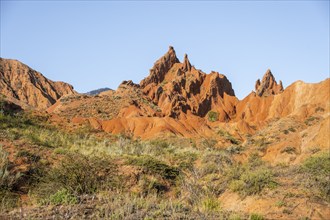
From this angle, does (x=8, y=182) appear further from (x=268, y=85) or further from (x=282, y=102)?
(x=268, y=85)

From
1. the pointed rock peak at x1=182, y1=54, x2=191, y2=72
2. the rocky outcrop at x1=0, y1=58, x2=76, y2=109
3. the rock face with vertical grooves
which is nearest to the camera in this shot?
the rock face with vertical grooves

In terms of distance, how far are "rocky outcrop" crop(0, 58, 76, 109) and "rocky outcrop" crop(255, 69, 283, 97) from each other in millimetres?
62933

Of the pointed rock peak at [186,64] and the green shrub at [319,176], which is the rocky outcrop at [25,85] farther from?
the green shrub at [319,176]

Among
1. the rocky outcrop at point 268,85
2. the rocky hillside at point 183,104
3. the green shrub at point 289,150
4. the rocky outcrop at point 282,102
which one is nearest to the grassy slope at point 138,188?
the green shrub at point 289,150

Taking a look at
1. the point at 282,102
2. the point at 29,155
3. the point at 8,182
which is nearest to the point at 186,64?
the point at 282,102

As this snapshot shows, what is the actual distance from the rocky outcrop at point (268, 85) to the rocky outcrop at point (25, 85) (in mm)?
62933

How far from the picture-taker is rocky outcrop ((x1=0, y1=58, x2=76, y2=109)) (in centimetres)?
11138

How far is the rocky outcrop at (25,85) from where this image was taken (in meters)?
111

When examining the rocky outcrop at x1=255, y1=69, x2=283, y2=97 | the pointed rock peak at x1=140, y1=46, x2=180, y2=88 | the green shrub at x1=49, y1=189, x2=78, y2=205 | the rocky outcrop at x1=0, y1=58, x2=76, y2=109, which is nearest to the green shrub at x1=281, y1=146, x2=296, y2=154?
the green shrub at x1=49, y1=189, x2=78, y2=205

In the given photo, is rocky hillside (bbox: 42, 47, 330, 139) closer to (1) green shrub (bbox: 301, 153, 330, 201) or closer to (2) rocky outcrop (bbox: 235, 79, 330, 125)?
(2) rocky outcrop (bbox: 235, 79, 330, 125)

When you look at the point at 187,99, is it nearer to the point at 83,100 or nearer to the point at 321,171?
the point at 83,100

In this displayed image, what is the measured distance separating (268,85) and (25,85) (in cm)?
7425

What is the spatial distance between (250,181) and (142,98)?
8233 centimetres

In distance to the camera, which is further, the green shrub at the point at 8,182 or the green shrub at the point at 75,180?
the green shrub at the point at 8,182
